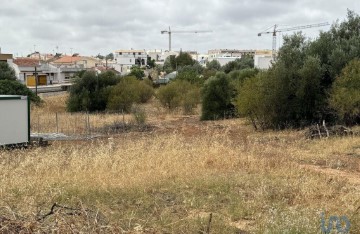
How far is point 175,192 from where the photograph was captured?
277 inches

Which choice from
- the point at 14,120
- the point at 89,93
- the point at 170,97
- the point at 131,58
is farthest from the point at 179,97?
the point at 131,58

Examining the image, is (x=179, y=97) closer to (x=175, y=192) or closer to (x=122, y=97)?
(x=122, y=97)

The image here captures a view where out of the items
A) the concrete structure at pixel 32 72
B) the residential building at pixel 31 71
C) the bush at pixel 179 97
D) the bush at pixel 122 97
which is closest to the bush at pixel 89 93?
the bush at pixel 122 97

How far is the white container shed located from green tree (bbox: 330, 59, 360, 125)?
13.1m

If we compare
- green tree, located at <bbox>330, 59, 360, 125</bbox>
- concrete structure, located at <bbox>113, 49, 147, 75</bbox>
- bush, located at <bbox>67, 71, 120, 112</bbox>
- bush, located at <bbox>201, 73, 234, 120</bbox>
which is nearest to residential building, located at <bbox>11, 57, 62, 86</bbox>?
bush, located at <bbox>67, 71, 120, 112</bbox>

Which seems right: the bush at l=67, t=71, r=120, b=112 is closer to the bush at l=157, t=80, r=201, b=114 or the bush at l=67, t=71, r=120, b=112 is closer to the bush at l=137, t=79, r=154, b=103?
the bush at l=137, t=79, r=154, b=103

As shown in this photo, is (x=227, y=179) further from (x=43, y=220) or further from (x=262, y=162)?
(x=43, y=220)

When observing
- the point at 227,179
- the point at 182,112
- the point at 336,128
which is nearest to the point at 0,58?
the point at 182,112

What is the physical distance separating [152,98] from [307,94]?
83.6 ft

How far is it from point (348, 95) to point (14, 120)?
45.2 ft

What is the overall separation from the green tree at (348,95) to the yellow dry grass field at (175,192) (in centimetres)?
723

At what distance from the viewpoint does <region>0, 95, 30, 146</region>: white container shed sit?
565 inches

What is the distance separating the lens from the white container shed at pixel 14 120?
47.1 ft

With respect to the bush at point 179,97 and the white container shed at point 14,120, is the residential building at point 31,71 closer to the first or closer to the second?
the bush at point 179,97
